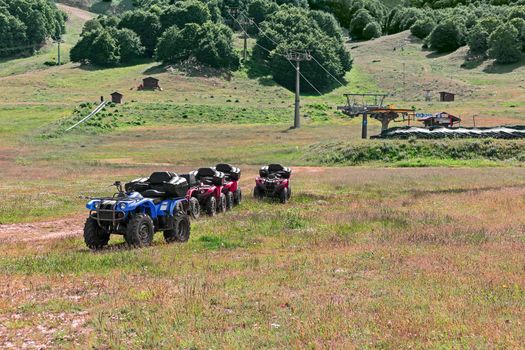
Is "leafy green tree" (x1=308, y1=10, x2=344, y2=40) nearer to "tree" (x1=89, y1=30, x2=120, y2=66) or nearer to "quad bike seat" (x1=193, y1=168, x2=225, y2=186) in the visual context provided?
"tree" (x1=89, y1=30, x2=120, y2=66)

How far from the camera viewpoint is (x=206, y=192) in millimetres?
26656

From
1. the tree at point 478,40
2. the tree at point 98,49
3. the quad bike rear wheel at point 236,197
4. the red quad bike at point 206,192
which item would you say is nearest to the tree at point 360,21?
the tree at point 478,40

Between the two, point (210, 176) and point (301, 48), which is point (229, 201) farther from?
point (301, 48)

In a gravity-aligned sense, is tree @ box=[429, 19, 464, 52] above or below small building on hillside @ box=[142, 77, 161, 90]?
above

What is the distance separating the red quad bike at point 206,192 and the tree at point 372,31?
521 ft

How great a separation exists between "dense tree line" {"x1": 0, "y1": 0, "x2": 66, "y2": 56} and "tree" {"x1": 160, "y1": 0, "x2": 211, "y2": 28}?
38.5m

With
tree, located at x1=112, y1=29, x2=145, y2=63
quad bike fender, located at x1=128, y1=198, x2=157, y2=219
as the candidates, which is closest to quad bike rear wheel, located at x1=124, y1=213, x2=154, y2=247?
quad bike fender, located at x1=128, y1=198, x2=157, y2=219

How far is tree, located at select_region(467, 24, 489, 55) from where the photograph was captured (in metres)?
138

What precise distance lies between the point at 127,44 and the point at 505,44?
7624 cm

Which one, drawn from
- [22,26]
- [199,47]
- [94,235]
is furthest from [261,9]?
[94,235]

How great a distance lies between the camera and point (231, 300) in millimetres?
12422

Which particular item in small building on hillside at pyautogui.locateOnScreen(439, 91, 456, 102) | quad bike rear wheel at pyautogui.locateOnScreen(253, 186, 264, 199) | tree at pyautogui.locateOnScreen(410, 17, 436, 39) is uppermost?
tree at pyautogui.locateOnScreen(410, 17, 436, 39)

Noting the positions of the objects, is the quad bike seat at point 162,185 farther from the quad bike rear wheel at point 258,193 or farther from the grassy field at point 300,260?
the quad bike rear wheel at point 258,193

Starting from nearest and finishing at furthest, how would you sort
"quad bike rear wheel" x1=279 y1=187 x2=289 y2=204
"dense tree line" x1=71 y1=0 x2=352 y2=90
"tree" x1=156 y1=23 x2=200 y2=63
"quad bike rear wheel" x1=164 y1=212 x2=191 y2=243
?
"quad bike rear wheel" x1=164 y1=212 x2=191 y2=243, "quad bike rear wheel" x1=279 y1=187 x2=289 y2=204, "dense tree line" x1=71 y1=0 x2=352 y2=90, "tree" x1=156 y1=23 x2=200 y2=63
